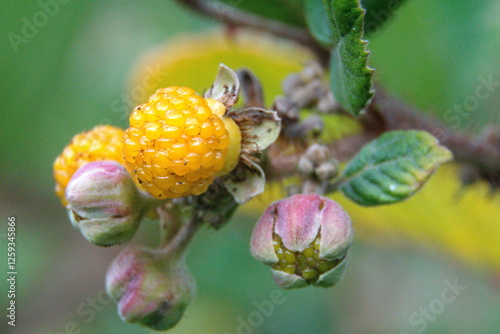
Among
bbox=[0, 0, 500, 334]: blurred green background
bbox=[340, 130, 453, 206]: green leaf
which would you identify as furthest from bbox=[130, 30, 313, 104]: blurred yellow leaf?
bbox=[340, 130, 453, 206]: green leaf

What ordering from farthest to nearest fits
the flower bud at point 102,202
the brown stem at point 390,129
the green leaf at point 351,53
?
the brown stem at point 390,129 < the flower bud at point 102,202 < the green leaf at point 351,53

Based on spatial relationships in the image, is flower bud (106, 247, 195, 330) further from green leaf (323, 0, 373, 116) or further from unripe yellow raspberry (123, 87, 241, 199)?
green leaf (323, 0, 373, 116)

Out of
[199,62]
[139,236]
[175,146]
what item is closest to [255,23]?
[199,62]

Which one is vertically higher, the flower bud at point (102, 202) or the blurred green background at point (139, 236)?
the flower bud at point (102, 202)

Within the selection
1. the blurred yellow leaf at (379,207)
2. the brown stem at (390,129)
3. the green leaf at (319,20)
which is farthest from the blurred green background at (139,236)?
the green leaf at (319,20)

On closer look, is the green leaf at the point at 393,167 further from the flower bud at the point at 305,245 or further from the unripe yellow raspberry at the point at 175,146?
the unripe yellow raspberry at the point at 175,146

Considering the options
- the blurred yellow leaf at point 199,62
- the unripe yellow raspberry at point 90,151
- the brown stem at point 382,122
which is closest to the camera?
the unripe yellow raspberry at point 90,151

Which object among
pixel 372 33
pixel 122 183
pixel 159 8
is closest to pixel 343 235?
pixel 122 183
